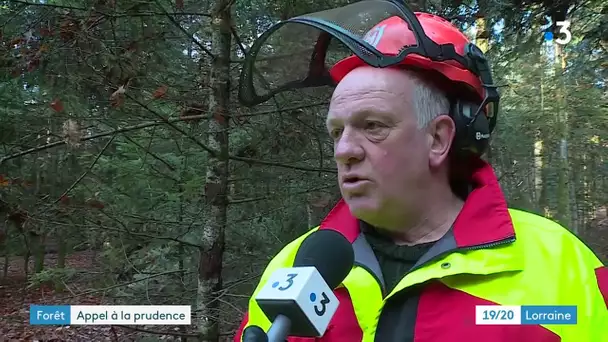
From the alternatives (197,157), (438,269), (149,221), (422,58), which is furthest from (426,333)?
(197,157)

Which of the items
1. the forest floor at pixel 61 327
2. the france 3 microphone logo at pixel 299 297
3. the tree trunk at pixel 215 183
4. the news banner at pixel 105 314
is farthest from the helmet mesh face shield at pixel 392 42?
the forest floor at pixel 61 327

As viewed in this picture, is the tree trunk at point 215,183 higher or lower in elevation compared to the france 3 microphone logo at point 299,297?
higher

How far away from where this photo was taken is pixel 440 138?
1368 millimetres

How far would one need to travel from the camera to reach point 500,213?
131 cm

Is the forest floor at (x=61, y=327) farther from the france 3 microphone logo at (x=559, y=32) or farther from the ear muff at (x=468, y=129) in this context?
the france 3 microphone logo at (x=559, y=32)

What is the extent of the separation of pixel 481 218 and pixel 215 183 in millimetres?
2152

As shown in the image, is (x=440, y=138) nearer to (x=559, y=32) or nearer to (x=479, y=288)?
(x=479, y=288)

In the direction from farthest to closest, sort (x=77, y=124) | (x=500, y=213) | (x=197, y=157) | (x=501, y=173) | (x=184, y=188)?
(x=501, y=173), (x=197, y=157), (x=184, y=188), (x=77, y=124), (x=500, y=213)

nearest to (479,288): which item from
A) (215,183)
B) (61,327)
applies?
(215,183)

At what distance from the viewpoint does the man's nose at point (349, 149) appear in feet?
4.23

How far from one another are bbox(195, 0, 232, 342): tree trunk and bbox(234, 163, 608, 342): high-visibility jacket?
2.02m

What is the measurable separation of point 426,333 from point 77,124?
2.54m

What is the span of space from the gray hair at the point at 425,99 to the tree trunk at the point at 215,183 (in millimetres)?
1942

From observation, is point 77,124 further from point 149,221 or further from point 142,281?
point 142,281
